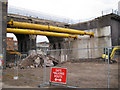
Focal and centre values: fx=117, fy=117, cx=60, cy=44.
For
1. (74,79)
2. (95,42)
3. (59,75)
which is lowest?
(74,79)

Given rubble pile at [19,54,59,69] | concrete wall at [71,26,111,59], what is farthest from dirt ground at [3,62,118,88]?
concrete wall at [71,26,111,59]

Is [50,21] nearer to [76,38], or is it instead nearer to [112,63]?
[76,38]

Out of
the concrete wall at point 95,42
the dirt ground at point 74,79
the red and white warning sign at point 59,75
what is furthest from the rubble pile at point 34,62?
the red and white warning sign at point 59,75

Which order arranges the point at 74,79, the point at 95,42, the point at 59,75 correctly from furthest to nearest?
the point at 95,42 → the point at 74,79 → the point at 59,75

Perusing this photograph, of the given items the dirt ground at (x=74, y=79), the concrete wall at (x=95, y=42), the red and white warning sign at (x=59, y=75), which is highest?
the concrete wall at (x=95, y=42)

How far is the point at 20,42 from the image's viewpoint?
26844 millimetres

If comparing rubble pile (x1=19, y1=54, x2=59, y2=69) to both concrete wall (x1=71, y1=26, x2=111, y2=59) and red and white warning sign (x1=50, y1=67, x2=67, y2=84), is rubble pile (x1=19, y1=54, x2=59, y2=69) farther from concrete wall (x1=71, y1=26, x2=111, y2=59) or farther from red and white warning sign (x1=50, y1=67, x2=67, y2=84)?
red and white warning sign (x1=50, y1=67, x2=67, y2=84)

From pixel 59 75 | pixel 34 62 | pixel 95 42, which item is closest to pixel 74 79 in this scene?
pixel 59 75

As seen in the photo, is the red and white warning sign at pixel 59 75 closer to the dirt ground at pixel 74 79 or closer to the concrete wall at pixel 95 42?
the dirt ground at pixel 74 79

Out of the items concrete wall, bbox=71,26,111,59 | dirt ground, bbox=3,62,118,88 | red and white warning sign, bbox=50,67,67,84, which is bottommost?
dirt ground, bbox=3,62,118,88

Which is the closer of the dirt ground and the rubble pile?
the dirt ground

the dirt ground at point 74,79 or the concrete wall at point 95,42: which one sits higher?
the concrete wall at point 95,42

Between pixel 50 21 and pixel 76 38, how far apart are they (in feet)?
25.5

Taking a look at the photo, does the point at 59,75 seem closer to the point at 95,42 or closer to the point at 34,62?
the point at 34,62
